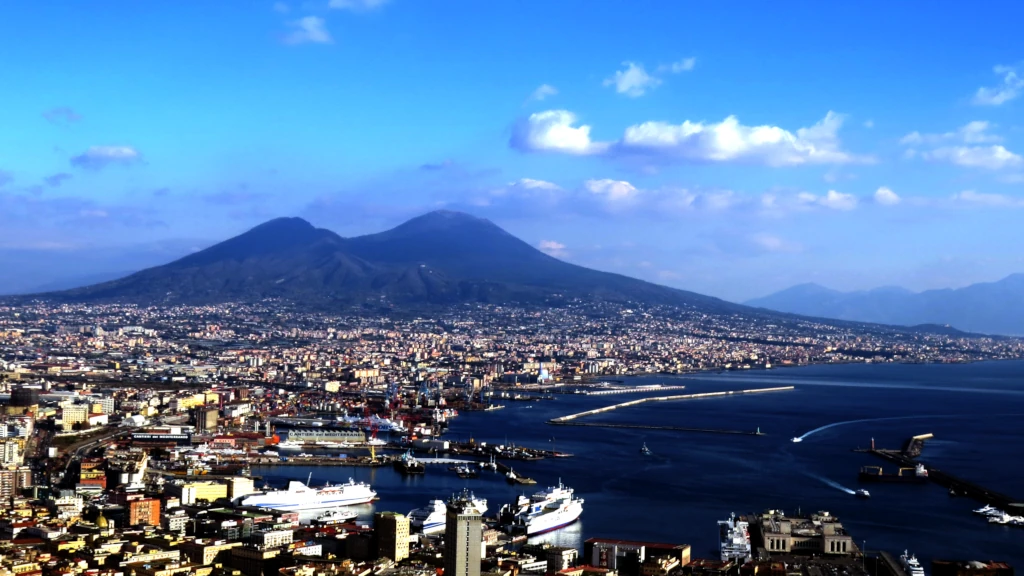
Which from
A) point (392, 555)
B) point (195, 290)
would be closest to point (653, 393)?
point (392, 555)

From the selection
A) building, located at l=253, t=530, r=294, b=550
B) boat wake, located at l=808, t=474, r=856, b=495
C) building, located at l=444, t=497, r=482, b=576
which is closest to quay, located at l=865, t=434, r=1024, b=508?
boat wake, located at l=808, t=474, r=856, b=495

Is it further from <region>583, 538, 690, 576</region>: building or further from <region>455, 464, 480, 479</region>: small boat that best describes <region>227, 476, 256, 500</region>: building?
<region>583, 538, 690, 576</region>: building

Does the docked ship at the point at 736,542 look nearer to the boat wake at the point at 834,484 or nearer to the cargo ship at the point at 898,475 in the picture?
the boat wake at the point at 834,484

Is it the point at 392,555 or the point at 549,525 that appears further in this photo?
the point at 549,525

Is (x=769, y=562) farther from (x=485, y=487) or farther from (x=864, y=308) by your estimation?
(x=864, y=308)

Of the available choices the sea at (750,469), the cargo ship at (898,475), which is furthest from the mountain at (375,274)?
the cargo ship at (898,475)

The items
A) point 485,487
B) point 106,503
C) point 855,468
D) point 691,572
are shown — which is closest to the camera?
point 691,572

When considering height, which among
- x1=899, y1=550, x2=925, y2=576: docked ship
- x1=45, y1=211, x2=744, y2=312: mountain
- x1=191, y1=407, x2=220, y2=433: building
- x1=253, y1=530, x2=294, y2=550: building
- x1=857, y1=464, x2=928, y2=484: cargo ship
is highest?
x1=45, y1=211, x2=744, y2=312: mountain
